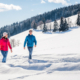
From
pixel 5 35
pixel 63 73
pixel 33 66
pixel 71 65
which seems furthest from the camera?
pixel 5 35

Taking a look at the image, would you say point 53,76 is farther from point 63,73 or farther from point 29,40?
point 29,40

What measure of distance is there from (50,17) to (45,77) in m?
132

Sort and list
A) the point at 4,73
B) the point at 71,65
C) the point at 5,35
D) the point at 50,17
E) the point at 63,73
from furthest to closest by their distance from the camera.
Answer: the point at 50,17
the point at 5,35
the point at 71,65
the point at 4,73
the point at 63,73

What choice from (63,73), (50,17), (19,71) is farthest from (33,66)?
(50,17)

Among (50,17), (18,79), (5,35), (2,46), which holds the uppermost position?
(50,17)

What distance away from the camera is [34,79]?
2.81m

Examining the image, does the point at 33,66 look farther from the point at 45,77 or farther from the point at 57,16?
the point at 57,16

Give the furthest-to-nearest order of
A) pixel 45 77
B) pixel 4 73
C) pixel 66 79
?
1. pixel 4 73
2. pixel 45 77
3. pixel 66 79

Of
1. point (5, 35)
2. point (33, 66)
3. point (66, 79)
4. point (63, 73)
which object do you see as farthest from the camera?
point (5, 35)

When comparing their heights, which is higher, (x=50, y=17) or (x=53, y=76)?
(x=50, y=17)

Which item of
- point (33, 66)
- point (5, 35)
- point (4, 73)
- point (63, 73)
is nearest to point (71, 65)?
point (63, 73)

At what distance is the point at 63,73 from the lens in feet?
10.2

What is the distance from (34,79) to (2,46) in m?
2.92

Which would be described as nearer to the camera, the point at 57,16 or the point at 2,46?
the point at 2,46
